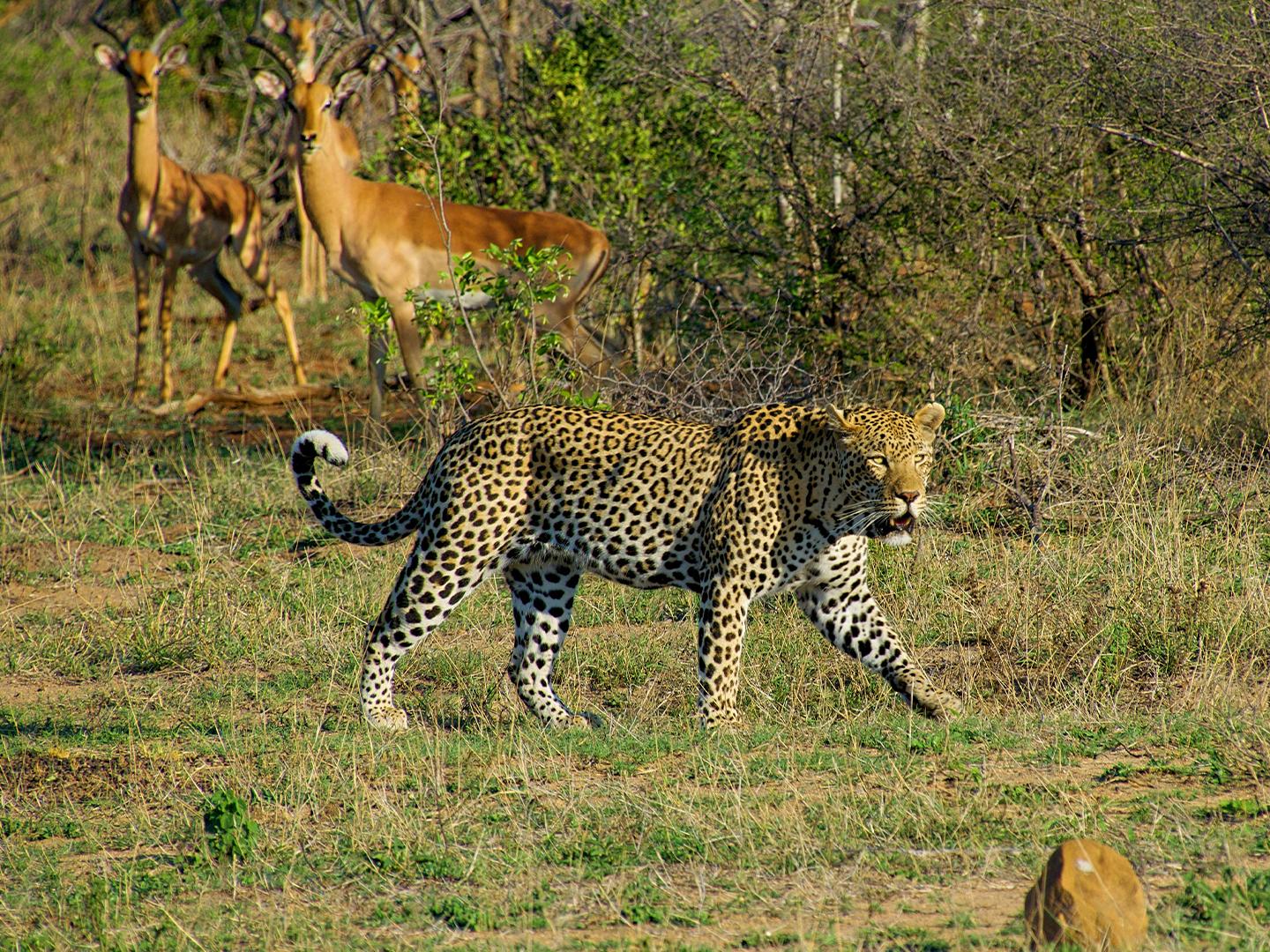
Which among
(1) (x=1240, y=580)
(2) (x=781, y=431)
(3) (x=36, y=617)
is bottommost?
(3) (x=36, y=617)

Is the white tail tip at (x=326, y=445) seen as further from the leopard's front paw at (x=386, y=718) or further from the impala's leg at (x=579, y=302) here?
the impala's leg at (x=579, y=302)

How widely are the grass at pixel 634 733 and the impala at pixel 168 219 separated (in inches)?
113

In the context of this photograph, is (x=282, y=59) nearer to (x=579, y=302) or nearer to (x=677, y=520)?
(x=579, y=302)

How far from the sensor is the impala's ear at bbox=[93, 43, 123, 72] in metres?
14.8

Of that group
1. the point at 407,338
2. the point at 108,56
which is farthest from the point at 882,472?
the point at 108,56

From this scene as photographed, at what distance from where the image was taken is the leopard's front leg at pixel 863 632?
6.88m

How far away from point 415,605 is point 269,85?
8337 millimetres

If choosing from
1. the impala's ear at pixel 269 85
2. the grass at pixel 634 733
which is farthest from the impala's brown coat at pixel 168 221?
the grass at pixel 634 733

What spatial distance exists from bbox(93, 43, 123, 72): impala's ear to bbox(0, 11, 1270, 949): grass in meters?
4.47

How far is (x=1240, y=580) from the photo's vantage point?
803cm

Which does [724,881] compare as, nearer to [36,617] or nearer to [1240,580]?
[1240,580]

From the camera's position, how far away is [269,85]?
14094 mm

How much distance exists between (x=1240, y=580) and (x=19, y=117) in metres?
17.6

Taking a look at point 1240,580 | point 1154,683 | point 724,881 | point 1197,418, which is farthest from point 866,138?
point 724,881
